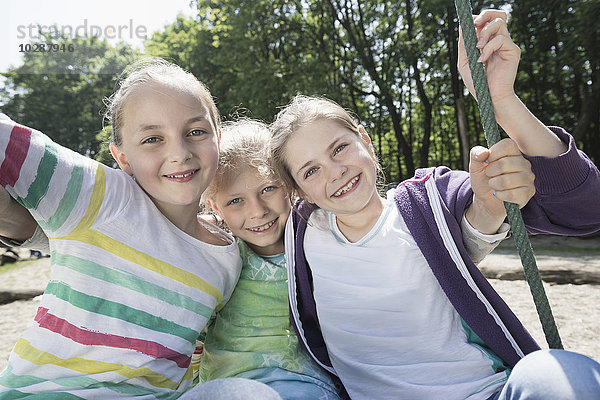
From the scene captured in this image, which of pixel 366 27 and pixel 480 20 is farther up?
pixel 366 27

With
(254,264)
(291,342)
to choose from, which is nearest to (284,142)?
(254,264)

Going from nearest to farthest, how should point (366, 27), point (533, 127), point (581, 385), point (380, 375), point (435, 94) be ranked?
point (581, 385)
point (533, 127)
point (380, 375)
point (366, 27)
point (435, 94)

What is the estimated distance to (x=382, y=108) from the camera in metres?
14.8

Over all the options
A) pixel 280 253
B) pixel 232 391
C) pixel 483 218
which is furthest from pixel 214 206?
pixel 483 218

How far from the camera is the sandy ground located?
348 cm

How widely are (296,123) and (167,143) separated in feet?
1.50

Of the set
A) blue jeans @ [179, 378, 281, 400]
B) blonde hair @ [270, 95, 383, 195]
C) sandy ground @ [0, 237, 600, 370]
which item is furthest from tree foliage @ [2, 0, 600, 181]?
blue jeans @ [179, 378, 281, 400]

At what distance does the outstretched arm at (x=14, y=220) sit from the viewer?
127cm

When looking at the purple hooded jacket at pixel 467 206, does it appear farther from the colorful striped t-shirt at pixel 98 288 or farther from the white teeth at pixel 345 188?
the colorful striped t-shirt at pixel 98 288

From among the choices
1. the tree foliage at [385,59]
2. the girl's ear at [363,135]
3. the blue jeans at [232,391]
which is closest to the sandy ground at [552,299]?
the girl's ear at [363,135]

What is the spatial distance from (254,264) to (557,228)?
1037 millimetres

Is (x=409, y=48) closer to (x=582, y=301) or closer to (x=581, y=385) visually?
(x=582, y=301)

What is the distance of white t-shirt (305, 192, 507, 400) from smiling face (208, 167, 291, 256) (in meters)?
0.21

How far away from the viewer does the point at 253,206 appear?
5.82 ft
